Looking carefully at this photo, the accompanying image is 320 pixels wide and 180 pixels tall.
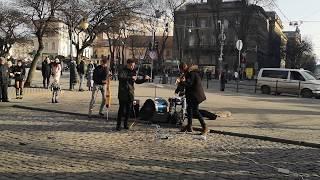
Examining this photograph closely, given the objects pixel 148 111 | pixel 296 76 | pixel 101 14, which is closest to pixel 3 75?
pixel 148 111

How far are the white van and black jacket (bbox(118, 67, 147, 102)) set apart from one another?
21846mm

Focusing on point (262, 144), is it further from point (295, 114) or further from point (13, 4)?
point (13, 4)

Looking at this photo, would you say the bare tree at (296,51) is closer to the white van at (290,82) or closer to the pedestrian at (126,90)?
the white van at (290,82)

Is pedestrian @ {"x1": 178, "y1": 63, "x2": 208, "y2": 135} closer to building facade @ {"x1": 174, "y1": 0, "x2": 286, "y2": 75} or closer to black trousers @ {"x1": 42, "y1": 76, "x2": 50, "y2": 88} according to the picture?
black trousers @ {"x1": 42, "y1": 76, "x2": 50, "y2": 88}

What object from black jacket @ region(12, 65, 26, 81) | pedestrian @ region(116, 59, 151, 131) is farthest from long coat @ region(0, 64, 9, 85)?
pedestrian @ region(116, 59, 151, 131)

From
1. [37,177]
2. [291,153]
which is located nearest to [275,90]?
[291,153]

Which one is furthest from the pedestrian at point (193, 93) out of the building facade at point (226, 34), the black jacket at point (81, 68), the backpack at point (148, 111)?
the building facade at point (226, 34)

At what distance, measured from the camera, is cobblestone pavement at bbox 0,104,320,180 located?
7.92m

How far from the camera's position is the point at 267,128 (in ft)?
46.2

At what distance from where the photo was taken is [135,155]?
9.47 meters

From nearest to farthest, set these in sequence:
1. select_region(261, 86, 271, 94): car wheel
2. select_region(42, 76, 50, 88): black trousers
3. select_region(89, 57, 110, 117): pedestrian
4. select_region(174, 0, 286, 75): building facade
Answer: select_region(89, 57, 110, 117): pedestrian, select_region(42, 76, 50, 88): black trousers, select_region(261, 86, 271, 94): car wheel, select_region(174, 0, 286, 75): building facade

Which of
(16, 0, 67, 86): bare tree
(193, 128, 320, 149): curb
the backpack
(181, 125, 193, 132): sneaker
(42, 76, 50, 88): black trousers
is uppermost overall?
(16, 0, 67, 86): bare tree

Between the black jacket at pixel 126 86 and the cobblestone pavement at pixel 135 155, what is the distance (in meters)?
0.84

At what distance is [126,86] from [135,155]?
A: 3846 mm
